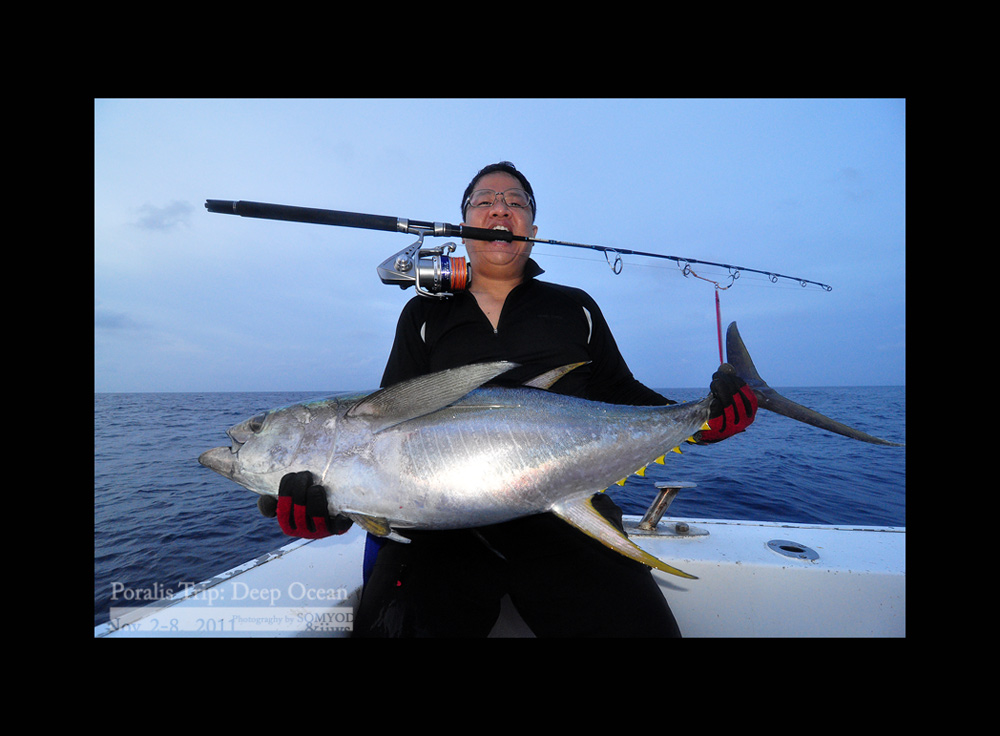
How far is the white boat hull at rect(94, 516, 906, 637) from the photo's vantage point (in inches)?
78.0

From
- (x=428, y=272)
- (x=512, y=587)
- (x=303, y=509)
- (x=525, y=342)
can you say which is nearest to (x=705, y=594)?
(x=512, y=587)

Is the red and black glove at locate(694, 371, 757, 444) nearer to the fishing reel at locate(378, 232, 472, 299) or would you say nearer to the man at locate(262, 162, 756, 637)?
the man at locate(262, 162, 756, 637)

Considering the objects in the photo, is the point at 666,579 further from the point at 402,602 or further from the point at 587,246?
the point at 587,246

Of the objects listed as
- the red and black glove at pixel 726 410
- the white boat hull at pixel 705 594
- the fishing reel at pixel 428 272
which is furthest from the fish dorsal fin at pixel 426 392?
the white boat hull at pixel 705 594

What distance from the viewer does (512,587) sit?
1.79 meters

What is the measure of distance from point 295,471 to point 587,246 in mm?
2624

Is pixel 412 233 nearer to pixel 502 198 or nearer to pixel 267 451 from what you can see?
pixel 502 198

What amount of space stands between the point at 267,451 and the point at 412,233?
1.59 m

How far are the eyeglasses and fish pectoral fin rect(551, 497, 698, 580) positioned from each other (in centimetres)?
187

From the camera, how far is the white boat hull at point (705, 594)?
198 cm

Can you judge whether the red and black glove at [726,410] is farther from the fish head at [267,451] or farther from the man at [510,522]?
the fish head at [267,451]

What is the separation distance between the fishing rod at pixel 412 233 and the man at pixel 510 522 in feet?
0.46
